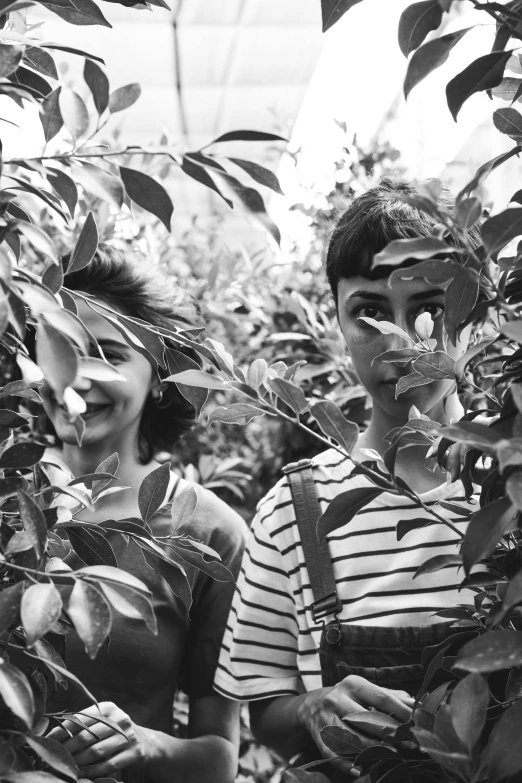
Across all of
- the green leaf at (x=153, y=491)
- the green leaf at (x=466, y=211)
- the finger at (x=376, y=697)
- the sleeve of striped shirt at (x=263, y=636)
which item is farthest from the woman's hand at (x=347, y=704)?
the green leaf at (x=466, y=211)

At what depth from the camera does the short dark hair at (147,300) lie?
166cm

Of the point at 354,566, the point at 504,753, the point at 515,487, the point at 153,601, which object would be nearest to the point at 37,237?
the point at 515,487

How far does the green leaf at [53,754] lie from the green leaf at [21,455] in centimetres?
20

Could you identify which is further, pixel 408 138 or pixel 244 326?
pixel 408 138

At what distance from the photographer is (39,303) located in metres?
0.55

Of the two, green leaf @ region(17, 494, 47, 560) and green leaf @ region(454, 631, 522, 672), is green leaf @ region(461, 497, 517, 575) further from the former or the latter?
green leaf @ region(17, 494, 47, 560)

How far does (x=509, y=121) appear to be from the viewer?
0.78m

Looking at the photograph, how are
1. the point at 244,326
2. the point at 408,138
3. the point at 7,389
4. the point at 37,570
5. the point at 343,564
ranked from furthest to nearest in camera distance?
1. the point at 408,138
2. the point at 244,326
3. the point at 343,564
4. the point at 7,389
5. the point at 37,570

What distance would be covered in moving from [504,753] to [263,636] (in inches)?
32.4

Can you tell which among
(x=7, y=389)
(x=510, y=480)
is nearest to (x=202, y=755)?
(x=7, y=389)

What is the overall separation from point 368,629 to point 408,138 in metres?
4.16

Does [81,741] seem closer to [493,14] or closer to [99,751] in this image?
[99,751]

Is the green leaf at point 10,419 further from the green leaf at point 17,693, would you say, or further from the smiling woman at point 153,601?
the smiling woman at point 153,601

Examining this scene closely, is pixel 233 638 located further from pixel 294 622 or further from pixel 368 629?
pixel 368 629
